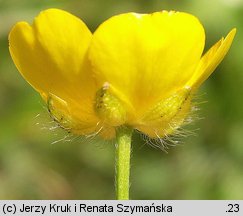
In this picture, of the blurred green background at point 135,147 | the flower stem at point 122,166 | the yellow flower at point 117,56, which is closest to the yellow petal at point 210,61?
the yellow flower at point 117,56

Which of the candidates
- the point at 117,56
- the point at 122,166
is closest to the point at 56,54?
the point at 117,56

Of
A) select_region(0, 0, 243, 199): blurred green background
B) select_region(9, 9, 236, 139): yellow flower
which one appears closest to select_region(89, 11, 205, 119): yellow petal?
select_region(9, 9, 236, 139): yellow flower

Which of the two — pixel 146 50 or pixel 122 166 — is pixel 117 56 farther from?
pixel 122 166

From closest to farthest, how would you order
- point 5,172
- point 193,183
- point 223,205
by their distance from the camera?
point 223,205 < point 193,183 < point 5,172

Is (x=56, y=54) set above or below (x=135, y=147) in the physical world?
below

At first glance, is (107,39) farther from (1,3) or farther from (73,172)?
(73,172)

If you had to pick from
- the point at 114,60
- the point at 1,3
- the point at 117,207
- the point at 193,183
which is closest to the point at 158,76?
the point at 114,60

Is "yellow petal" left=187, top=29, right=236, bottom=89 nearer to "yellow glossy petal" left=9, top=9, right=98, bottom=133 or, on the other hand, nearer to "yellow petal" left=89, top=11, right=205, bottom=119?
"yellow petal" left=89, top=11, right=205, bottom=119
